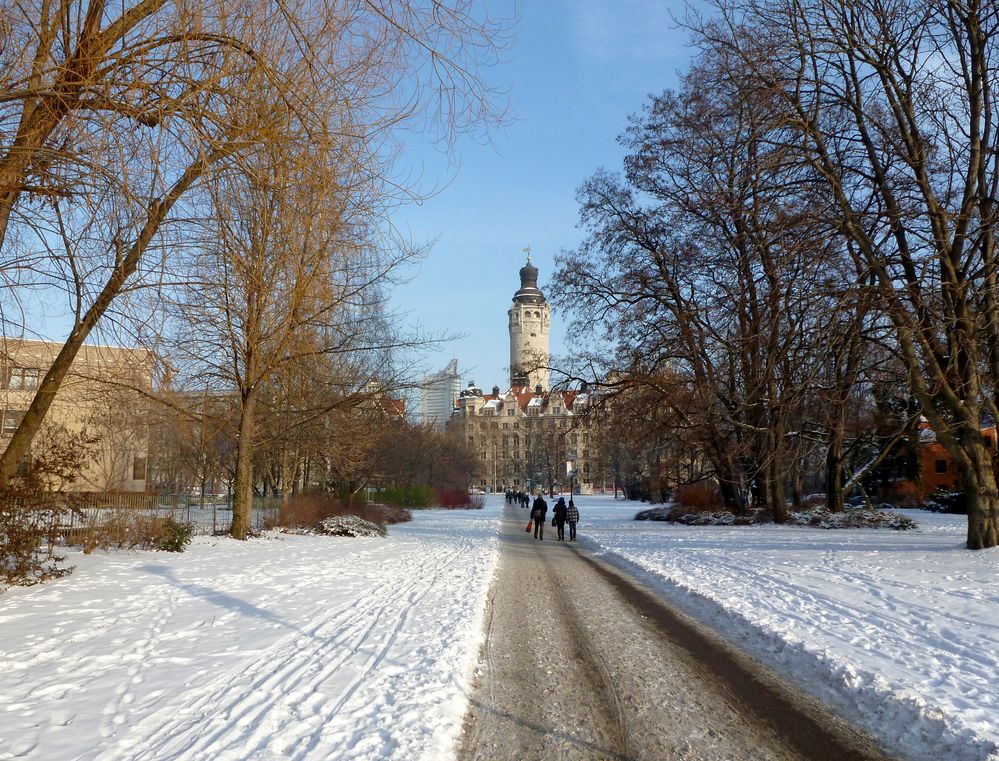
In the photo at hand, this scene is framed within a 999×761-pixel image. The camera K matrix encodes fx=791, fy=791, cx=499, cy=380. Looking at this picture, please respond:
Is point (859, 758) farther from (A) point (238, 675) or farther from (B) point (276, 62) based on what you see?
(B) point (276, 62)

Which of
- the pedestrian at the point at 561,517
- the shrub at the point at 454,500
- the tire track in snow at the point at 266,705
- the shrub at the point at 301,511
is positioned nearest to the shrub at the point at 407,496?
the shrub at the point at 454,500

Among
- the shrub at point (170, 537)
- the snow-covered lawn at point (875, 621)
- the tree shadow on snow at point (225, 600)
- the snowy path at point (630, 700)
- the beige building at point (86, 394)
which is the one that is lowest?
the snowy path at point (630, 700)

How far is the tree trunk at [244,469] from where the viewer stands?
2078 centimetres

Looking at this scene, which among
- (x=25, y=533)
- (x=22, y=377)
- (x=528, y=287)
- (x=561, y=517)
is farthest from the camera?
(x=528, y=287)

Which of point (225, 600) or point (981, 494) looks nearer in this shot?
point (225, 600)

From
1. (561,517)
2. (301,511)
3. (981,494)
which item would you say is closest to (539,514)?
(561,517)

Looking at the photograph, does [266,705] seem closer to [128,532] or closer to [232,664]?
[232,664]

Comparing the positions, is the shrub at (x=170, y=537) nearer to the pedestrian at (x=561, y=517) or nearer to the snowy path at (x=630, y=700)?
the snowy path at (x=630, y=700)

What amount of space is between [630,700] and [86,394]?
1465 cm

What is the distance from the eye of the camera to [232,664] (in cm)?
719

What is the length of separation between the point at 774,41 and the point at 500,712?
15.3 meters

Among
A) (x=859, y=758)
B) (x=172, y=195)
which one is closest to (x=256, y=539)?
(x=172, y=195)

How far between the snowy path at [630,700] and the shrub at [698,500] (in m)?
27.1

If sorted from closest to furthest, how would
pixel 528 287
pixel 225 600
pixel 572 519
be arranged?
pixel 225 600 → pixel 572 519 → pixel 528 287
